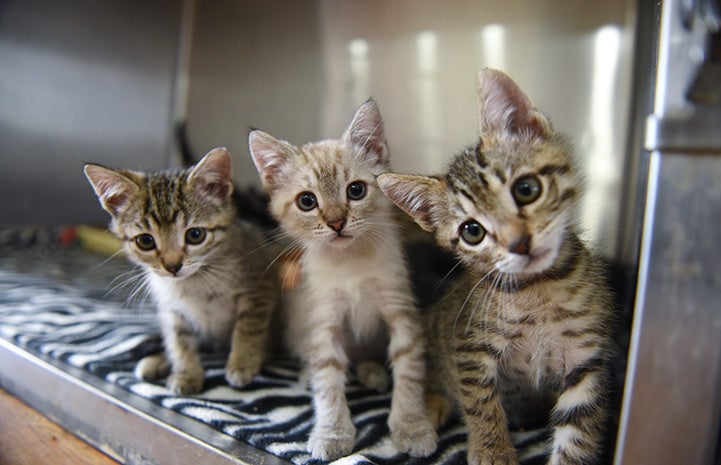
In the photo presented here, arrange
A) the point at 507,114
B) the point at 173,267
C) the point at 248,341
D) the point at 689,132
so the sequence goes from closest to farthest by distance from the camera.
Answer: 1. the point at 689,132
2. the point at 507,114
3. the point at 173,267
4. the point at 248,341

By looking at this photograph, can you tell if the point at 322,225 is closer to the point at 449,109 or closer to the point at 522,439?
the point at 522,439

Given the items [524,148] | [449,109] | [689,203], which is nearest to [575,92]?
[449,109]

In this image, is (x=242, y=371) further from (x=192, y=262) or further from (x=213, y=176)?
(x=213, y=176)

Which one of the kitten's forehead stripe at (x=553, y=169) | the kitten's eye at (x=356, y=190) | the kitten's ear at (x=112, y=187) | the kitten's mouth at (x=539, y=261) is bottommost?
the kitten's mouth at (x=539, y=261)

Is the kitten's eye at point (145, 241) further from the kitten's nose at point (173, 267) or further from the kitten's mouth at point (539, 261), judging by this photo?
the kitten's mouth at point (539, 261)

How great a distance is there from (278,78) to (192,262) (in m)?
1.05

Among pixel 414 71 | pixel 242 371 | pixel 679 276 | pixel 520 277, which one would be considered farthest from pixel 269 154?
pixel 679 276

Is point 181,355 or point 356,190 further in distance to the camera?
point 181,355

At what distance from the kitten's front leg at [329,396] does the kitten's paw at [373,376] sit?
123 mm

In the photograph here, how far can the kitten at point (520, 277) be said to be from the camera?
2.56ft

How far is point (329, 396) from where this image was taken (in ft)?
3.22

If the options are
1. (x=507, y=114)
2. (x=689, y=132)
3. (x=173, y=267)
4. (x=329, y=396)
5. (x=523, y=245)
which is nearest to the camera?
(x=689, y=132)

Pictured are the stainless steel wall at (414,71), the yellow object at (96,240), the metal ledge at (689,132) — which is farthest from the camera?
Answer: the yellow object at (96,240)

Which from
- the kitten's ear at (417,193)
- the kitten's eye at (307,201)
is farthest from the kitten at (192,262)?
the kitten's ear at (417,193)
